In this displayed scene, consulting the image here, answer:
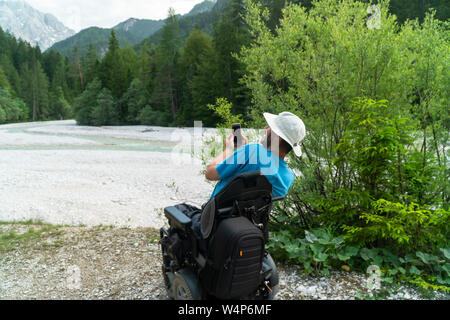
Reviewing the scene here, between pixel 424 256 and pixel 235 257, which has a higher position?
pixel 235 257

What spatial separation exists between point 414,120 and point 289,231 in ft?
7.64

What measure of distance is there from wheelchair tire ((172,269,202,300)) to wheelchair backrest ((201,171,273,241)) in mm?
522

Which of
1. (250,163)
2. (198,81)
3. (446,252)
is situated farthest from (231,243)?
(198,81)

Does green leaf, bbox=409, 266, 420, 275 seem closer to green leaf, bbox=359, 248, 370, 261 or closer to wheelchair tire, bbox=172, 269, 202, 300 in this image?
green leaf, bbox=359, 248, 370, 261

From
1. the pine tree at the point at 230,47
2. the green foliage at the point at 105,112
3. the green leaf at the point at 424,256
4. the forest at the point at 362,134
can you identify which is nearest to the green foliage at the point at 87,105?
the green foliage at the point at 105,112

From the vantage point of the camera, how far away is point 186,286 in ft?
8.22

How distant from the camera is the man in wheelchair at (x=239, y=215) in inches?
82.6

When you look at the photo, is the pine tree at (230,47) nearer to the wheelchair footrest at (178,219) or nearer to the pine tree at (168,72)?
the pine tree at (168,72)

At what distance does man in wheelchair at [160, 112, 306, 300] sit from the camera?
2098 millimetres

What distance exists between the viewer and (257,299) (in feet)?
8.60

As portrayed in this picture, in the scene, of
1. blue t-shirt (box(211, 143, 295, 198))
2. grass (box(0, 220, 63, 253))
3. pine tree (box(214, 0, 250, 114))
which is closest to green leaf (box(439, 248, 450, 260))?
blue t-shirt (box(211, 143, 295, 198))

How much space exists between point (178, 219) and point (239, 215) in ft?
2.22

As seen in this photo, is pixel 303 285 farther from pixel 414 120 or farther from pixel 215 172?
pixel 414 120

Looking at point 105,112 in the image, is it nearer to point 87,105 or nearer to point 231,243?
point 87,105
